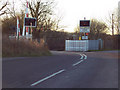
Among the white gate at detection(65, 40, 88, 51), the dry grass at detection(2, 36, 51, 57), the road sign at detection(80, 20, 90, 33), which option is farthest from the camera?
the road sign at detection(80, 20, 90, 33)

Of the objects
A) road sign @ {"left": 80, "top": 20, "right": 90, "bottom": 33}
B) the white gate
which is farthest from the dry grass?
road sign @ {"left": 80, "top": 20, "right": 90, "bottom": 33}

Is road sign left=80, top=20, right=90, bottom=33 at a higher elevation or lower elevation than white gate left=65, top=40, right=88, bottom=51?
higher

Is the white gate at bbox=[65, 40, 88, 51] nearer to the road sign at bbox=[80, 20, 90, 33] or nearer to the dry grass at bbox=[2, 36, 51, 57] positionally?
the road sign at bbox=[80, 20, 90, 33]

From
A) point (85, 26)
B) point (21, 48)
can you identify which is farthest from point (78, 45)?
point (21, 48)

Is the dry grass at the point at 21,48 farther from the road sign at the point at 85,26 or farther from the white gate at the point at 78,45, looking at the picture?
the road sign at the point at 85,26

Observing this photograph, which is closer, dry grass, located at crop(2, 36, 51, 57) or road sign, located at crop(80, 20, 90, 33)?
dry grass, located at crop(2, 36, 51, 57)

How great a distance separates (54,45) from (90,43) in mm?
9680

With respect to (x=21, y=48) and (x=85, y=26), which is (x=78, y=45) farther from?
(x=21, y=48)

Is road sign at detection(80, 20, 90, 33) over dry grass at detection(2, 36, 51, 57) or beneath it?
over

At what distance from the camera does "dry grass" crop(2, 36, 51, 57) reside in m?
19.6

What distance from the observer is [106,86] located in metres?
8.24

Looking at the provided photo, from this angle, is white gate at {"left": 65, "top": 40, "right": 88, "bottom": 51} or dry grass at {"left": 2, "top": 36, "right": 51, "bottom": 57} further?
white gate at {"left": 65, "top": 40, "right": 88, "bottom": 51}

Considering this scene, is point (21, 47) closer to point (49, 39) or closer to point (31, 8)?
point (31, 8)

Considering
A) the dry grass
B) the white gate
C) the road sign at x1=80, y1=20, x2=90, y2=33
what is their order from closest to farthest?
the dry grass < the white gate < the road sign at x1=80, y1=20, x2=90, y2=33
